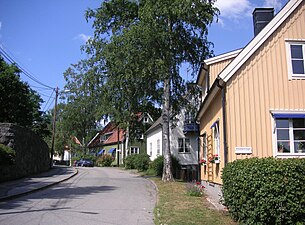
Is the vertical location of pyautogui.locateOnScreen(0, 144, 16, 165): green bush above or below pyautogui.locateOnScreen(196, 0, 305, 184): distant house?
below

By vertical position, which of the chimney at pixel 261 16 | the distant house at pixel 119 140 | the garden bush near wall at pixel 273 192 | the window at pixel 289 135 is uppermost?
the chimney at pixel 261 16

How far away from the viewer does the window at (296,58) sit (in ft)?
39.7

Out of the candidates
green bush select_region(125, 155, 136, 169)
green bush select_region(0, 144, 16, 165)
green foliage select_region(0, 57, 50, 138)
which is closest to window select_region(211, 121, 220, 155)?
green bush select_region(0, 144, 16, 165)

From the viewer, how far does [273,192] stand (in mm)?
7492

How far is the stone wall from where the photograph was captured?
1981cm

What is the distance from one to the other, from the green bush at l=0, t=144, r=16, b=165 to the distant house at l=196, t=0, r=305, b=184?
40.4 ft

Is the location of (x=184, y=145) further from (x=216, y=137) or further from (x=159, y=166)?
(x=216, y=137)

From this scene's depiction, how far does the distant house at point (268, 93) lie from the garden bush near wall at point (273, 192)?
136 inches

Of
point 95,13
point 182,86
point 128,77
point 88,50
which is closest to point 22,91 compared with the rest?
point 88,50

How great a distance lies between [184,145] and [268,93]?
22526 millimetres

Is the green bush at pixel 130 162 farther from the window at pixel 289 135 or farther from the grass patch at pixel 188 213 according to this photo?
the window at pixel 289 135

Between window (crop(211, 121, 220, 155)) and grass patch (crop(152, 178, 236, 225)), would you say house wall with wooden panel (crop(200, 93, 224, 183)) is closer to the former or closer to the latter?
window (crop(211, 121, 220, 155))

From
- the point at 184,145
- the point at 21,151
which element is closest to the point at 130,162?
the point at 184,145


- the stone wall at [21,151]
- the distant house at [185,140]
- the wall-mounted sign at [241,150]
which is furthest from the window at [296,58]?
the distant house at [185,140]
